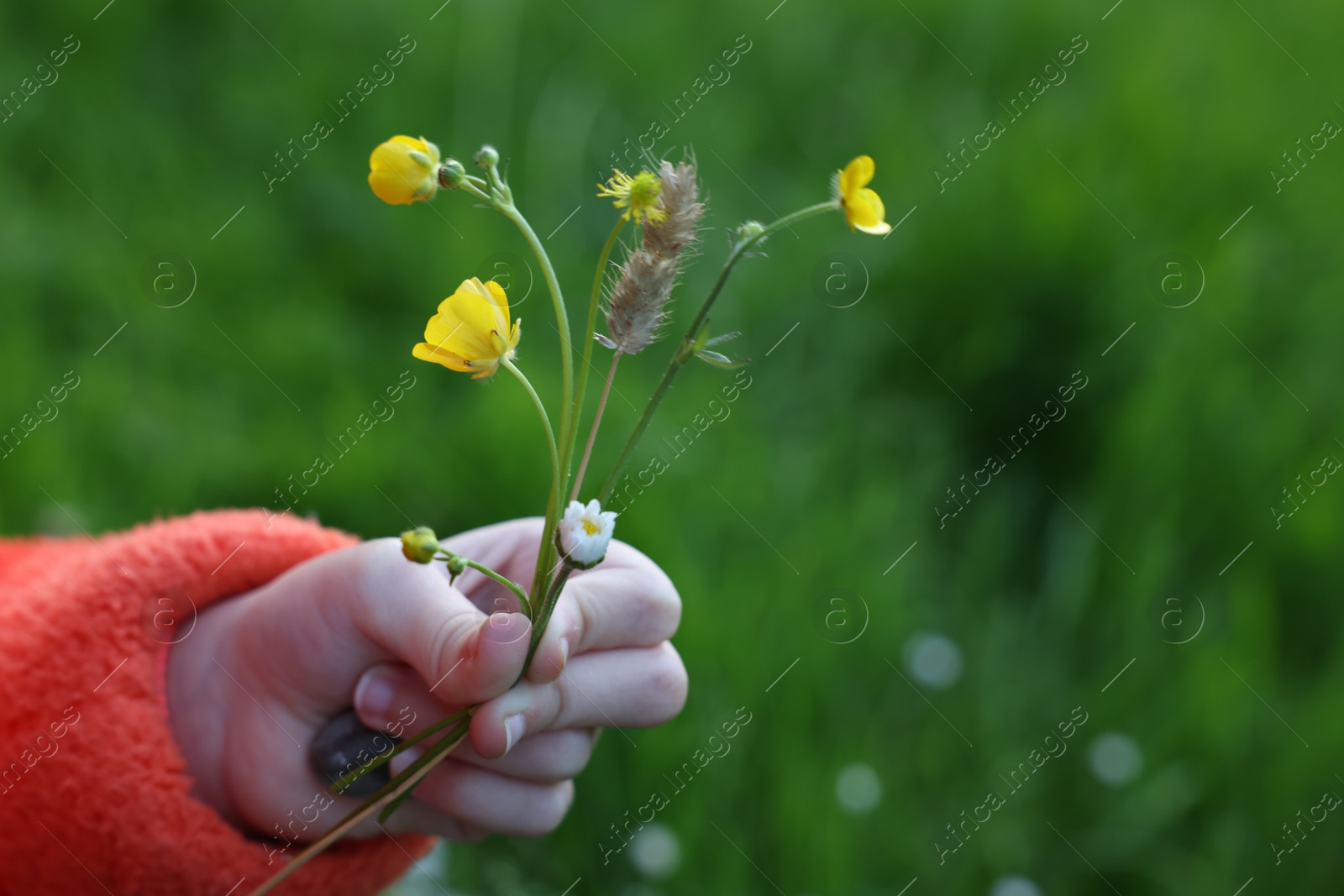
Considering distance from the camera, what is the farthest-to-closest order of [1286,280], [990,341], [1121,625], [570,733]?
[1286,280], [990,341], [1121,625], [570,733]

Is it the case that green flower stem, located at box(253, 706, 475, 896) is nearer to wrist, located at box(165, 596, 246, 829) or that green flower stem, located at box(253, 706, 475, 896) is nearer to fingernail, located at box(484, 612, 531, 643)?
fingernail, located at box(484, 612, 531, 643)

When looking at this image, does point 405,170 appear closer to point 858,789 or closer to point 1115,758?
point 858,789

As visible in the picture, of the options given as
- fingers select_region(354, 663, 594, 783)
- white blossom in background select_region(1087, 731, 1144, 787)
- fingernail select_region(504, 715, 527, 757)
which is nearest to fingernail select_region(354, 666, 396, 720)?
fingers select_region(354, 663, 594, 783)

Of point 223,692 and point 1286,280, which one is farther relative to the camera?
point 1286,280

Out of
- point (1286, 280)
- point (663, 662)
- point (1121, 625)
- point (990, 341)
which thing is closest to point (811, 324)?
point (990, 341)

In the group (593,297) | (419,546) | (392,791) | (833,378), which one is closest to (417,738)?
(392,791)

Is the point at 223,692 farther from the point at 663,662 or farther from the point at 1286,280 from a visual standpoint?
the point at 1286,280
